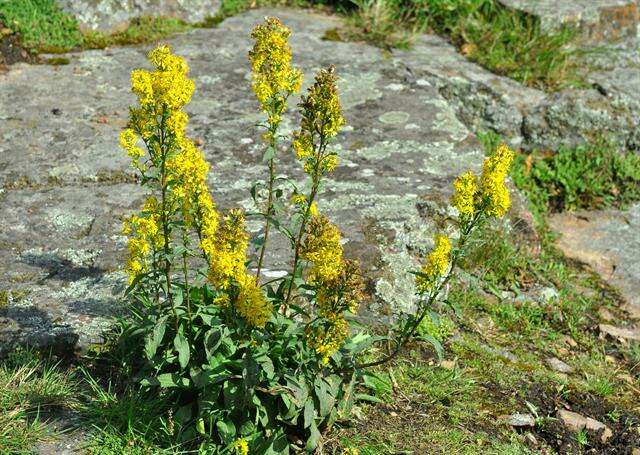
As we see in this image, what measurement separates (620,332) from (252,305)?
9.14 ft

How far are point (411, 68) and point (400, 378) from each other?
3.25 m

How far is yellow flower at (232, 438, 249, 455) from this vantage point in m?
3.19

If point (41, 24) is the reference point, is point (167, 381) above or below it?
below

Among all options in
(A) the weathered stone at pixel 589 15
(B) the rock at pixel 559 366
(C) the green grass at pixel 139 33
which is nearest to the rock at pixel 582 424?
(B) the rock at pixel 559 366

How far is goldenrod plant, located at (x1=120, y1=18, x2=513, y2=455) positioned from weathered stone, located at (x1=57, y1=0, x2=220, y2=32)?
12.2ft

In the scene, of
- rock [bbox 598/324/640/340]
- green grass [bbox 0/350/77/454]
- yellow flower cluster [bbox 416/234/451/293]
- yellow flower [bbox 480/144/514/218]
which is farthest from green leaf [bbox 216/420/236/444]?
rock [bbox 598/324/640/340]

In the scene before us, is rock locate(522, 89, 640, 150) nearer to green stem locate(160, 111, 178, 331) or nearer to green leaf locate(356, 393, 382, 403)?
green leaf locate(356, 393, 382, 403)

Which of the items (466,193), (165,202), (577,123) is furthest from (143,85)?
(577,123)

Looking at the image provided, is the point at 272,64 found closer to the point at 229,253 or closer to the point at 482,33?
the point at 229,253

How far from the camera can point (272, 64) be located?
334 centimetres

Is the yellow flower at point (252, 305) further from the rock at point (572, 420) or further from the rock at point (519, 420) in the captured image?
the rock at point (572, 420)

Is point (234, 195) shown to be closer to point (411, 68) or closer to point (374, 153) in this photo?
point (374, 153)

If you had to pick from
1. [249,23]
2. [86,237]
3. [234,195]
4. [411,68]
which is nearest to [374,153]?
[234,195]

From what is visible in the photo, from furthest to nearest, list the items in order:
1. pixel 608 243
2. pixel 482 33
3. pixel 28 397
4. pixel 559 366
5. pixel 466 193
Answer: pixel 482 33, pixel 608 243, pixel 559 366, pixel 28 397, pixel 466 193
